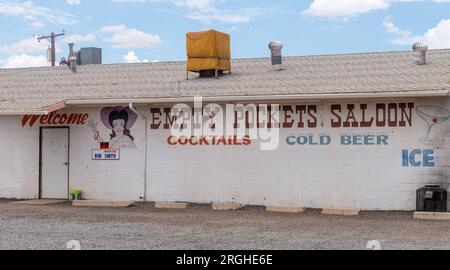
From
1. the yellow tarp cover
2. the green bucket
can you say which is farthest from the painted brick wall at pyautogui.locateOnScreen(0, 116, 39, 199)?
the yellow tarp cover

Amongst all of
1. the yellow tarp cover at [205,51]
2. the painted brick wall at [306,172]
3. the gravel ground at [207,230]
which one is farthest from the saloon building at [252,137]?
the gravel ground at [207,230]

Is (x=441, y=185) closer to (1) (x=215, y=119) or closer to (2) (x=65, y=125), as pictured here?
(1) (x=215, y=119)

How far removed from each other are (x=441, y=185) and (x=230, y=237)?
6.28 meters

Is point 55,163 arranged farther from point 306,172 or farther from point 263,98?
point 306,172

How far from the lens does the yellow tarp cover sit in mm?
20234

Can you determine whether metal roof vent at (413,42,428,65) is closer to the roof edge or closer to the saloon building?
the saloon building

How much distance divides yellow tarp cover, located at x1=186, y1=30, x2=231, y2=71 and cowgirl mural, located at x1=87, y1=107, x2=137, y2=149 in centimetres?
267

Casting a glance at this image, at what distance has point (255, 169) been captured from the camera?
17781mm

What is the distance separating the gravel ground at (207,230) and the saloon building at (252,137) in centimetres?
105

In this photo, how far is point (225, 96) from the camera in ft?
56.9

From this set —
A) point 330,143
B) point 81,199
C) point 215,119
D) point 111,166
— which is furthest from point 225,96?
point 81,199

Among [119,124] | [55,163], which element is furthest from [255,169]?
[55,163]

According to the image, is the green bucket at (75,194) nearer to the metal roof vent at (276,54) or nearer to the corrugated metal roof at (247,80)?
the corrugated metal roof at (247,80)

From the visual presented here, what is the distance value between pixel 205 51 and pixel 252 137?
12.7 feet
